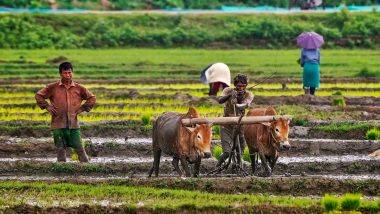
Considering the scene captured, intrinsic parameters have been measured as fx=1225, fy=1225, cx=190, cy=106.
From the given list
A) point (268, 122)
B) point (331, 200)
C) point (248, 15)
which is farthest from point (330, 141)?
point (248, 15)

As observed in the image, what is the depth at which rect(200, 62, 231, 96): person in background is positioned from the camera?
79.6 ft

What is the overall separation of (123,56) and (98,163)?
2313 centimetres

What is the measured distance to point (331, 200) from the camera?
11.4 meters

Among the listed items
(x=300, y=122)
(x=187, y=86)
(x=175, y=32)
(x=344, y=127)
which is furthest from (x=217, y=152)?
(x=175, y=32)

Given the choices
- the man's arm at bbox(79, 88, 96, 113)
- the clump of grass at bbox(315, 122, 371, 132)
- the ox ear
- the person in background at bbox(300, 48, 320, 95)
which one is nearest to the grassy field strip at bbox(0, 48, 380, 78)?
the person in background at bbox(300, 48, 320, 95)

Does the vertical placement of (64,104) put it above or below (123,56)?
above

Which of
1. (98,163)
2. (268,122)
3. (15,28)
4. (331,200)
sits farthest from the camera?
(15,28)

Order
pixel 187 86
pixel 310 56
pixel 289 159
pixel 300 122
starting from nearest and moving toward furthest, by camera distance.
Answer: pixel 289 159 < pixel 300 122 < pixel 310 56 < pixel 187 86

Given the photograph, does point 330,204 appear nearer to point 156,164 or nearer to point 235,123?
point 235,123

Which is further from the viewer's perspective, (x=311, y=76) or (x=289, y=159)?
(x=311, y=76)

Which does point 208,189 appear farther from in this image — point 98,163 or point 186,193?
point 98,163

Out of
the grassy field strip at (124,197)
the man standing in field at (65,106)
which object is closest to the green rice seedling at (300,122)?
the man standing in field at (65,106)

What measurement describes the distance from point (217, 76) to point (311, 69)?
200 cm

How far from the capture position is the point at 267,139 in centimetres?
1460
